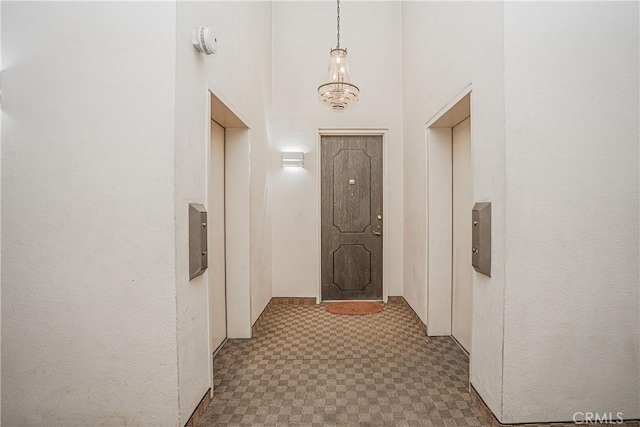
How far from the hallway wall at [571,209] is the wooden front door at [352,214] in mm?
2974

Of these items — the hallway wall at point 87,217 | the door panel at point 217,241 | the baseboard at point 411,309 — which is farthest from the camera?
the baseboard at point 411,309

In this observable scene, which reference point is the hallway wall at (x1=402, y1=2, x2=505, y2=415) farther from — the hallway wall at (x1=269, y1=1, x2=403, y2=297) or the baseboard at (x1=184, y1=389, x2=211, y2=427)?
the baseboard at (x1=184, y1=389, x2=211, y2=427)

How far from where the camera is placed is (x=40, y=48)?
1.94 m

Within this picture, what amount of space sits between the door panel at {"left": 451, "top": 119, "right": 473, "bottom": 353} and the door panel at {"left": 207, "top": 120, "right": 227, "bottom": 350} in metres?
2.27

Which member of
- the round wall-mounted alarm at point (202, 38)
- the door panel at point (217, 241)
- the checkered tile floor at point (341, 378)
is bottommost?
the checkered tile floor at point (341, 378)

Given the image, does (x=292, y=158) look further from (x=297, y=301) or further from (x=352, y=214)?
(x=297, y=301)

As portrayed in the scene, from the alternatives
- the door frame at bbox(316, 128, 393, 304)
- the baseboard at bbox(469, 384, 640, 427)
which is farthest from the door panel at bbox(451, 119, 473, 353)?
the door frame at bbox(316, 128, 393, 304)

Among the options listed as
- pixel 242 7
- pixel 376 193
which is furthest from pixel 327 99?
pixel 376 193

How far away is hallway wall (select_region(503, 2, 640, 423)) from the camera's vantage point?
6.42 ft

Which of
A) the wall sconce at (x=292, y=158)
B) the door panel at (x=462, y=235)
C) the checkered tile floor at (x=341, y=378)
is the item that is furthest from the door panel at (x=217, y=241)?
the door panel at (x=462, y=235)

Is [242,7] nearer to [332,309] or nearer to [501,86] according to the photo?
[501,86]

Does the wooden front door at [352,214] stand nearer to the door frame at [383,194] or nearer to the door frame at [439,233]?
the door frame at [383,194]

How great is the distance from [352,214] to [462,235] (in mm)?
1810

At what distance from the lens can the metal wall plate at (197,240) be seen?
2088mm
